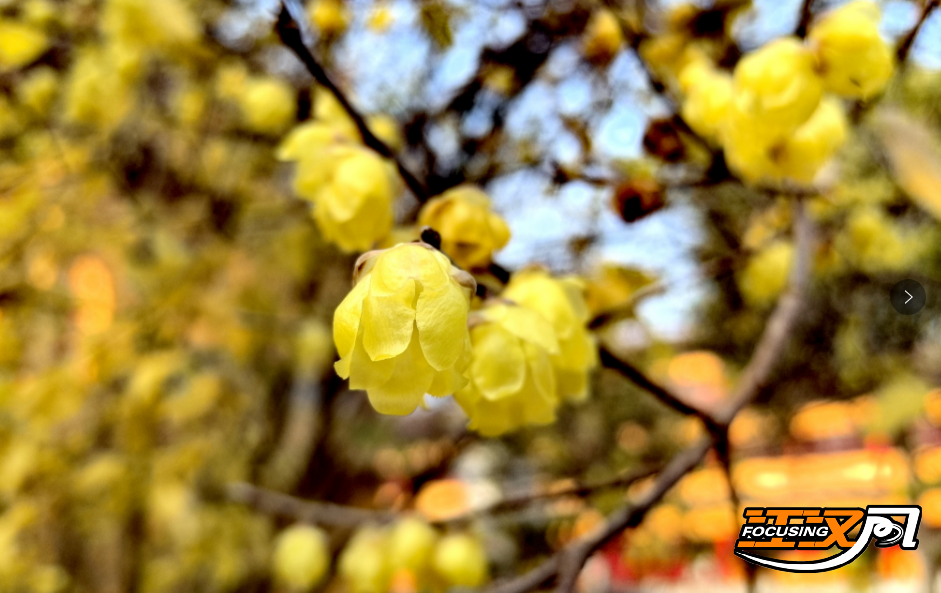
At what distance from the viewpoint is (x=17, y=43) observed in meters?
1.28

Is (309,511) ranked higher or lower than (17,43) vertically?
lower

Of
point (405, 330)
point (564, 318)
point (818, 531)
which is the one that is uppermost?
point (405, 330)

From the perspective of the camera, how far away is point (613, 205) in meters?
0.79

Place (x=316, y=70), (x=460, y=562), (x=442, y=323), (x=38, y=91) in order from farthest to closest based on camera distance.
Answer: (x=38, y=91) < (x=460, y=562) < (x=316, y=70) < (x=442, y=323)


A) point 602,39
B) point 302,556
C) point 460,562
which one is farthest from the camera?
point 302,556

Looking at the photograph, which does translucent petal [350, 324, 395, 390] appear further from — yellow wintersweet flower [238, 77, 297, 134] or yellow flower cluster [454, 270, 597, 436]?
yellow wintersweet flower [238, 77, 297, 134]

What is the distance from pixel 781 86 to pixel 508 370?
1.22 feet

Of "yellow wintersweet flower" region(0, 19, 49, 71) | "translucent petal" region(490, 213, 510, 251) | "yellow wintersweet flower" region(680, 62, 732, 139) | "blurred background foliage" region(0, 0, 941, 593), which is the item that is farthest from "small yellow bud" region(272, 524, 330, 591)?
"yellow wintersweet flower" region(0, 19, 49, 71)

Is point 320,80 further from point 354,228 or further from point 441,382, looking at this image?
point 441,382

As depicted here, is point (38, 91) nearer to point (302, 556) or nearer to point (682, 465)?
point (302, 556)

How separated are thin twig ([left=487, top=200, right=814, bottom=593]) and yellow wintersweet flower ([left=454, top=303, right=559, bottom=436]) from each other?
168mm

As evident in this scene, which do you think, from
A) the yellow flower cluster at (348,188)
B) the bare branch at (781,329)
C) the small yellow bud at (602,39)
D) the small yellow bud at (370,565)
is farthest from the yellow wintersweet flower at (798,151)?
the small yellow bud at (370,565)

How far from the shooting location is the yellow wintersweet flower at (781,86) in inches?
22.0

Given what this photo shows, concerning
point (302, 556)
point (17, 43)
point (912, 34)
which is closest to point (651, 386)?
point (912, 34)
